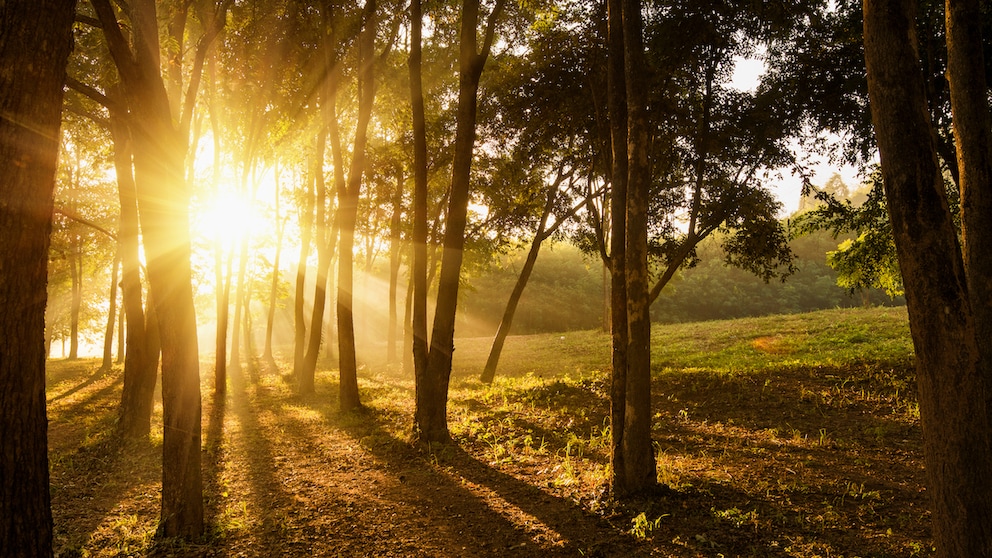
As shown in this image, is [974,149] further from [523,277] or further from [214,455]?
[214,455]

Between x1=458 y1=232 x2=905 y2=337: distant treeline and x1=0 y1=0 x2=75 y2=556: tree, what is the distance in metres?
47.6

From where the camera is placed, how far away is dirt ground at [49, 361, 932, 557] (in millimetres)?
5508

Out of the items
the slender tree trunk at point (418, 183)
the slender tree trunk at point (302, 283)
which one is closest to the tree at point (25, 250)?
the slender tree trunk at point (418, 183)

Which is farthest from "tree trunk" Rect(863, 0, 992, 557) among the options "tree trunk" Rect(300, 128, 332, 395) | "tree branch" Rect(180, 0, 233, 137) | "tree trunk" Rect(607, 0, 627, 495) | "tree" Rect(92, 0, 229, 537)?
"tree trunk" Rect(300, 128, 332, 395)

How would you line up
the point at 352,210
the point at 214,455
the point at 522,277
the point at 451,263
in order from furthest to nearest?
the point at 522,277 < the point at 352,210 < the point at 214,455 < the point at 451,263

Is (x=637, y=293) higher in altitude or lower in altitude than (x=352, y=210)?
lower

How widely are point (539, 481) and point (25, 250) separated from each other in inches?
253

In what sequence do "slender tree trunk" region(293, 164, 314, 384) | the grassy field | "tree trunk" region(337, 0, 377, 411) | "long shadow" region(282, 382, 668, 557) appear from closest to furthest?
"long shadow" region(282, 382, 668, 557) < the grassy field < "tree trunk" region(337, 0, 377, 411) < "slender tree trunk" region(293, 164, 314, 384)

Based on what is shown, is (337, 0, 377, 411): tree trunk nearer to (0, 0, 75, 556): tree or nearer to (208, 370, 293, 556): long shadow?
(208, 370, 293, 556): long shadow

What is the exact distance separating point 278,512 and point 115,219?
2450 cm

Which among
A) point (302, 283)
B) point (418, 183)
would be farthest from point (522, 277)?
point (302, 283)

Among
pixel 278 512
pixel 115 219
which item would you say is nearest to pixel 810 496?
pixel 278 512

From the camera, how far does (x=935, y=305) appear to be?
3.35 m

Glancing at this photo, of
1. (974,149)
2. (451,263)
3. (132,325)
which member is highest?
(974,149)
